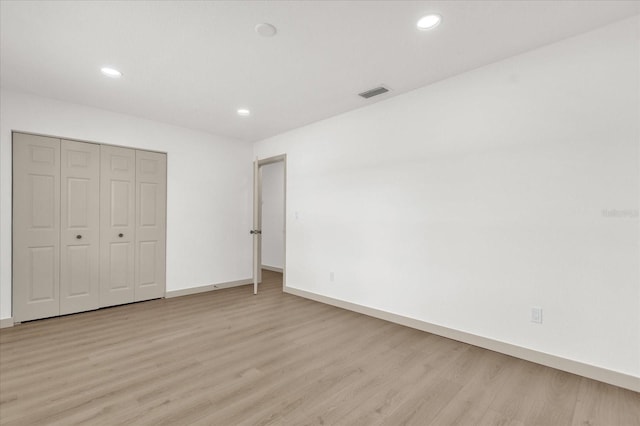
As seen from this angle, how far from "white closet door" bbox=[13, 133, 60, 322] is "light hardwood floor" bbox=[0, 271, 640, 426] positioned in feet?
1.03

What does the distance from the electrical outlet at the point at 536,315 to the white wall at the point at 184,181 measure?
4.45 metres

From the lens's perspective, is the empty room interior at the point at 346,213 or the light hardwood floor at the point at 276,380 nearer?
the light hardwood floor at the point at 276,380

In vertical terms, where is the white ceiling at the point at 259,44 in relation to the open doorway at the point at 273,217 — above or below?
above

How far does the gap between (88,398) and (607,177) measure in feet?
13.2

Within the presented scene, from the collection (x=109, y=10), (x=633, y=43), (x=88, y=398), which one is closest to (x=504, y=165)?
(x=633, y=43)

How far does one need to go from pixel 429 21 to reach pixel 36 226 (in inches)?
186

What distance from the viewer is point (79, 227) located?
3912 mm

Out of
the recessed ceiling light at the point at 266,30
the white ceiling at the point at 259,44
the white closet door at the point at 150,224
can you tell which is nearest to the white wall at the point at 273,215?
the white closet door at the point at 150,224

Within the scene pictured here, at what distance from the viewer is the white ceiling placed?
2.10 meters

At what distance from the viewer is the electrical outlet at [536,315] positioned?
8.32 ft

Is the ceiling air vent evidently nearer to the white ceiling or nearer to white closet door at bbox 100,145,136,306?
the white ceiling

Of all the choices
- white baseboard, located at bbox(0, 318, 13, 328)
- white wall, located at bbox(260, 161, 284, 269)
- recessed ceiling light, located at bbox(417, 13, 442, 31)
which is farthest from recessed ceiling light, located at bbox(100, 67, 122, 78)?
white wall, located at bbox(260, 161, 284, 269)

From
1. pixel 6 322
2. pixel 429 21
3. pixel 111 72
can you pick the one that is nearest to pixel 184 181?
pixel 111 72

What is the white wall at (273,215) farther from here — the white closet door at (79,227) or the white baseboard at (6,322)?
the white baseboard at (6,322)
